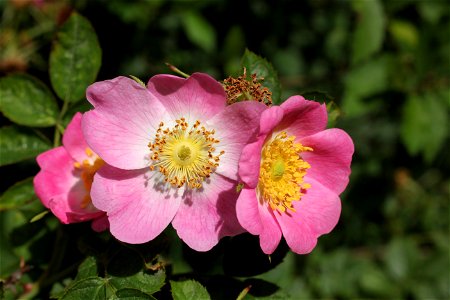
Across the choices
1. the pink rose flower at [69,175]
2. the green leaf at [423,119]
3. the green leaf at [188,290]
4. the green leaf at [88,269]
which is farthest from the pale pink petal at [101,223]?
the green leaf at [423,119]

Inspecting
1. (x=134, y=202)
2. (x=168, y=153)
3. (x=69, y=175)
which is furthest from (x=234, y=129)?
(x=69, y=175)

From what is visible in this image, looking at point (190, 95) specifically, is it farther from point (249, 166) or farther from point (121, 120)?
point (249, 166)

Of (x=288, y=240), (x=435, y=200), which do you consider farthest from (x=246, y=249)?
(x=435, y=200)

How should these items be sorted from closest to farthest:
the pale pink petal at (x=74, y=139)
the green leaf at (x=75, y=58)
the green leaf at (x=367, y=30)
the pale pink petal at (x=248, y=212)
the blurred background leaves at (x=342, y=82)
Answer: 1. the pale pink petal at (x=248, y=212)
2. the pale pink petal at (x=74, y=139)
3. the green leaf at (x=75, y=58)
4. the blurred background leaves at (x=342, y=82)
5. the green leaf at (x=367, y=30)

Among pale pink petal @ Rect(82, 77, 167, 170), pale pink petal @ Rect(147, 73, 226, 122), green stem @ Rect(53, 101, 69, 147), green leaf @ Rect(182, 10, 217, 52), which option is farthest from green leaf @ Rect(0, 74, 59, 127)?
green leaf @ Rect(182, 10, 217, 52)

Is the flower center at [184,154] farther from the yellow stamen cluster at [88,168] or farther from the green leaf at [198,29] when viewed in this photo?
the green leaf at [198,29]

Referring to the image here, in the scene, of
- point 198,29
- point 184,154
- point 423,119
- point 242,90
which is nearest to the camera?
point 242,90
